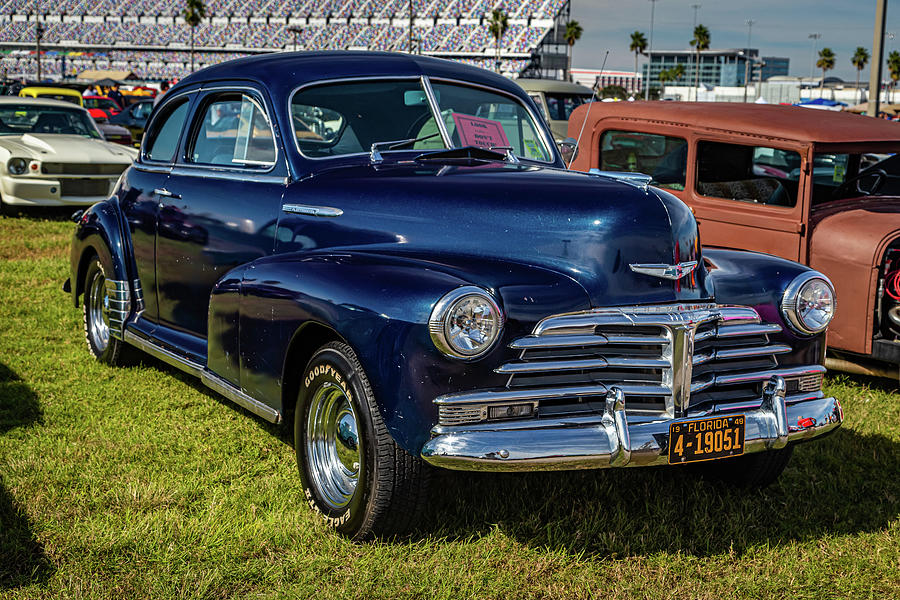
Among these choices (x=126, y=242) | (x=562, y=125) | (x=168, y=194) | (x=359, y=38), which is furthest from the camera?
(x=359, y=38)

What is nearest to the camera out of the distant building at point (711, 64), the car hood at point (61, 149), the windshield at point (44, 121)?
the car hood at point (61, 149)

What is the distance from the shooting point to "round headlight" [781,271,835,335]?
3.86 m

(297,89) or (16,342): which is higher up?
(297,89)

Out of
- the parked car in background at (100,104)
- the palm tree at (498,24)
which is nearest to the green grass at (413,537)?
the parked car in background at (100,104)

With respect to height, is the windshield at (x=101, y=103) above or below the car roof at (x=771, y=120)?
above

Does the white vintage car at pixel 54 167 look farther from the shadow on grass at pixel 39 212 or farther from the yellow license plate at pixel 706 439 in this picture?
the yellow license plate at pixel 706 439

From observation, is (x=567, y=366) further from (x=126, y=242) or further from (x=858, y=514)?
(x=126, y=242)

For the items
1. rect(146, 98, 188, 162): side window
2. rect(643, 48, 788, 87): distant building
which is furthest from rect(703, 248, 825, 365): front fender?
rect(643, 48, 788, 87): distant building

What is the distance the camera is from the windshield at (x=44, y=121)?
12992mm

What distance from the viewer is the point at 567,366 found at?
3244 mm

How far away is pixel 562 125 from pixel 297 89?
13225 millimetres

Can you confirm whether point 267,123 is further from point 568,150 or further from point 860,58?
point 860,58

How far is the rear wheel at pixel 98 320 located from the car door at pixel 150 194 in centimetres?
57

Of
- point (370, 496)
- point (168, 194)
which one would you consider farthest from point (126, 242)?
point (370, 496)
